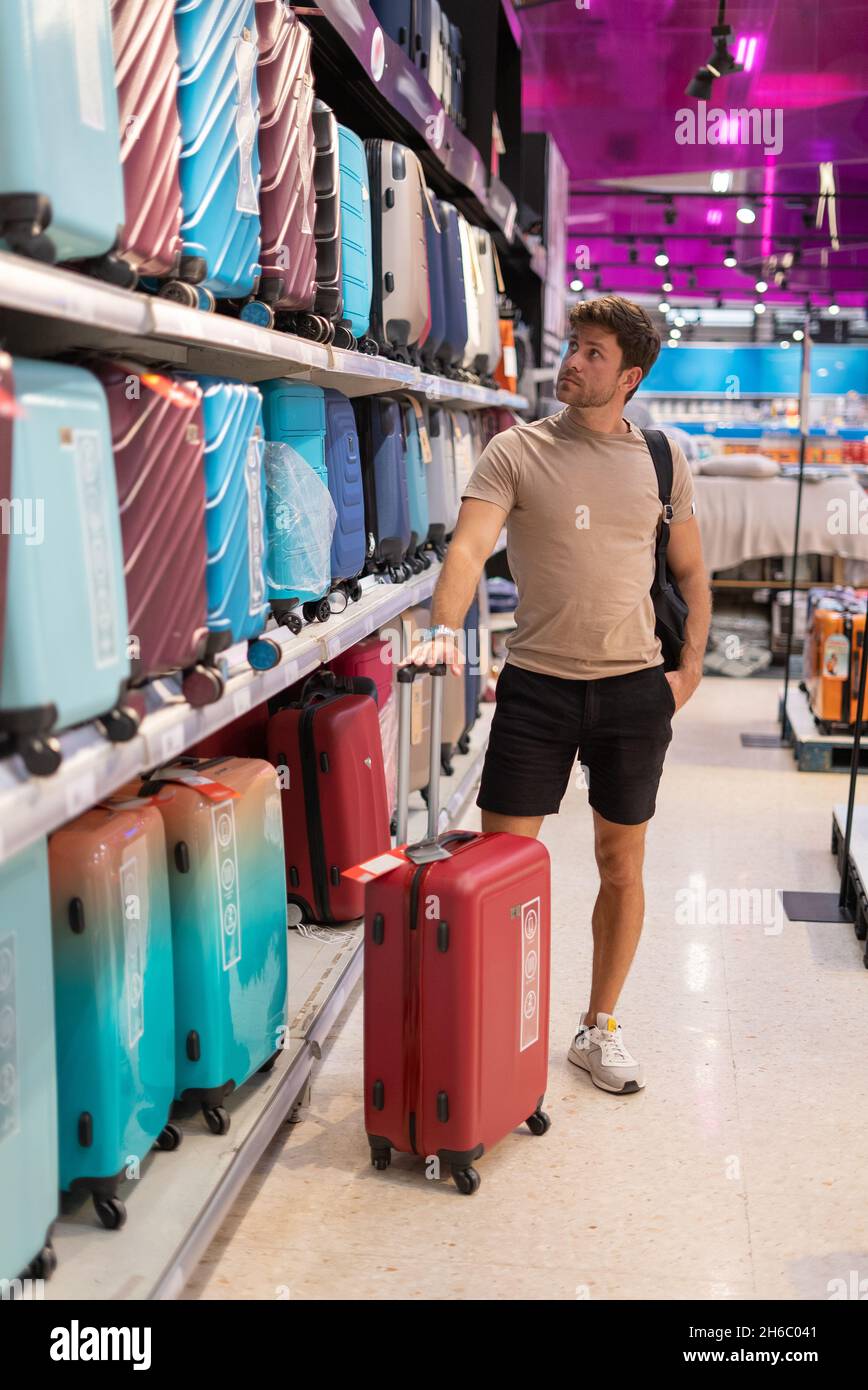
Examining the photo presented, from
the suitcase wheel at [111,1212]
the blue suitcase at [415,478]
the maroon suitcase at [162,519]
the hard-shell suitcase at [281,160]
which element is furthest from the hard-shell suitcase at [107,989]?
the blue suitcase at [415,478]

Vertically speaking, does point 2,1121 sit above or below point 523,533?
→ below

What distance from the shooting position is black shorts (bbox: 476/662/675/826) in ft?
9.53

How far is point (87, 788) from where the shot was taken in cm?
157

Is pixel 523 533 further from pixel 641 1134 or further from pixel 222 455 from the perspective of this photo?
pixel 641 1134

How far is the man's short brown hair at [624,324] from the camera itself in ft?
9.21

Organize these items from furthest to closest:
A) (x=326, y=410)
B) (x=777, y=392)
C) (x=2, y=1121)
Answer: (x=777, y=392) < (x=326, y=410) < (x=2, y=1121)

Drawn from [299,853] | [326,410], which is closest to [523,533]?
[326,410]

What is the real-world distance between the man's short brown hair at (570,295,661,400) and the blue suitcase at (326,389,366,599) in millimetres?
608

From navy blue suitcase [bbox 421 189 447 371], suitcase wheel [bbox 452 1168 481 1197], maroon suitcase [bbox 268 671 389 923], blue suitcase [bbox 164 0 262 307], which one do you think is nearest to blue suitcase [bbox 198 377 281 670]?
blue suitcase [bbox 164 0 262 307]

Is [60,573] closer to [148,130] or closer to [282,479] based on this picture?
[148,130]

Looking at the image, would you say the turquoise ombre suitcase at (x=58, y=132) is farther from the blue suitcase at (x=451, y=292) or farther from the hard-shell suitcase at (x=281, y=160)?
the blue suitcase at (x=451, y=292)

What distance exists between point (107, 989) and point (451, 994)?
0.71 meters

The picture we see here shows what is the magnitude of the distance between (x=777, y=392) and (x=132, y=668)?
2180cm

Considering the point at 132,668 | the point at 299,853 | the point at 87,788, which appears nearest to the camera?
the point at 87,788
